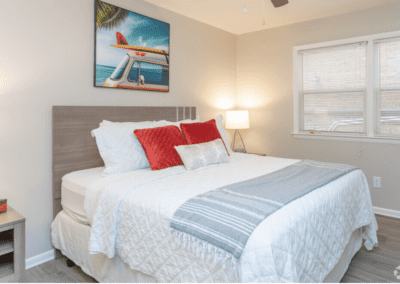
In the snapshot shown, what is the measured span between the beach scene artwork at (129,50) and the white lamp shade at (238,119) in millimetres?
1170

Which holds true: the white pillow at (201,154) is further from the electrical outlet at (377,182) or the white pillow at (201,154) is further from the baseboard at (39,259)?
the electrical outlet at (377,182)

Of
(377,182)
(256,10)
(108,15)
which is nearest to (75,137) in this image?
(108,15)

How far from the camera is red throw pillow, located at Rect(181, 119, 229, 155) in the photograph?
2732mm

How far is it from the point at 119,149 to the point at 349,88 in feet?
9.49

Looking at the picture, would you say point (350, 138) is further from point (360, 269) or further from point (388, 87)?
point (360, 269)

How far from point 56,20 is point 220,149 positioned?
178 centimetres

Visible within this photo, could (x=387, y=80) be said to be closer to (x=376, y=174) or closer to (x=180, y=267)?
(x=376, y=174)

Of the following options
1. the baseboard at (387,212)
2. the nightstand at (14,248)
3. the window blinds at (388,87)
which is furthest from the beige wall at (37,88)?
the baseboard at (387,212)

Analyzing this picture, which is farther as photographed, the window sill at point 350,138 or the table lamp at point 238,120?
the table lamp at point 238,120

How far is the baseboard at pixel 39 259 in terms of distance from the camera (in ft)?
7.55

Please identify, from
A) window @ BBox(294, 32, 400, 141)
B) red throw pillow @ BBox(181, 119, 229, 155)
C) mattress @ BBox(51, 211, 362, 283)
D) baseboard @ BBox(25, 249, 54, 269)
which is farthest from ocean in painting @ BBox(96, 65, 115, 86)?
window @ BBox(294, 32, 400, 141)

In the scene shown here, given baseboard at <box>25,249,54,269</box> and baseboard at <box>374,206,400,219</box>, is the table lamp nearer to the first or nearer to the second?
baseboard at <box>374,206,400,219</box>

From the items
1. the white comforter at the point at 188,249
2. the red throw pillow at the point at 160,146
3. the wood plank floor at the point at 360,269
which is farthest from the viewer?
the red throw pillow at the point at 160,146

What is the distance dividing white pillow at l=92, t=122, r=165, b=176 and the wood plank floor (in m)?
0.81
